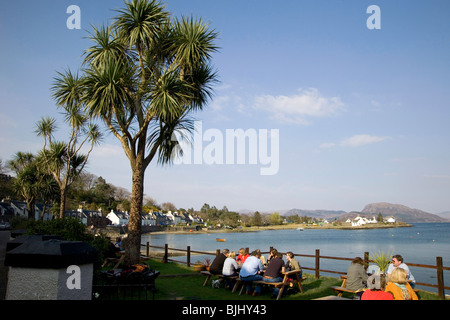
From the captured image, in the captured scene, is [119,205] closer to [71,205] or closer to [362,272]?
[71,205]

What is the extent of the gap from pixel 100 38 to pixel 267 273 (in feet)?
28.1

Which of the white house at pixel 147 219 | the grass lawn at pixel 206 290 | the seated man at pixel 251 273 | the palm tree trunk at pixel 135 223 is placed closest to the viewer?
the grass lawn at pixel 206 290

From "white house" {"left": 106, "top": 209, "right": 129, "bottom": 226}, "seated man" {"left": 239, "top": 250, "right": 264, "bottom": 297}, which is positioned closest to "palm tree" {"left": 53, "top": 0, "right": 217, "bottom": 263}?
"seated man" {"left": 239, "top": 250, "right": 264, "bottom": 297}

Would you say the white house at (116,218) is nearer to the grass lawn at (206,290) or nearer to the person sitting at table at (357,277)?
the grass lawn at (206,290)

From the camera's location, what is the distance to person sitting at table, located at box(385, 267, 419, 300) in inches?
221

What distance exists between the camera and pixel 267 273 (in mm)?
8531

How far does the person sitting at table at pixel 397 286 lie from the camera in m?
5.60

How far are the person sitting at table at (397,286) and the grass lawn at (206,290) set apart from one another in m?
2.25

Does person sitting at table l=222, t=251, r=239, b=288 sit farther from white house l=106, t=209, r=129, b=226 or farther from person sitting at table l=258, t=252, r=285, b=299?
white house l=106, t=209, r=129, b=226

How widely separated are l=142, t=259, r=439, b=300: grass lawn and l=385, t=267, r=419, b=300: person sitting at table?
2.25 metres

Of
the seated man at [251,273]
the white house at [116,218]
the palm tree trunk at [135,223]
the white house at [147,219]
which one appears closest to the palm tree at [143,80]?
the palm tree trunk at [135,223]

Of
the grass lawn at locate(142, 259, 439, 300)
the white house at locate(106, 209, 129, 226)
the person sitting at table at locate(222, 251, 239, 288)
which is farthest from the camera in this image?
the white house at locate(106, 209, 129, 226)

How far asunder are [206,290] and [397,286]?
4833mm
